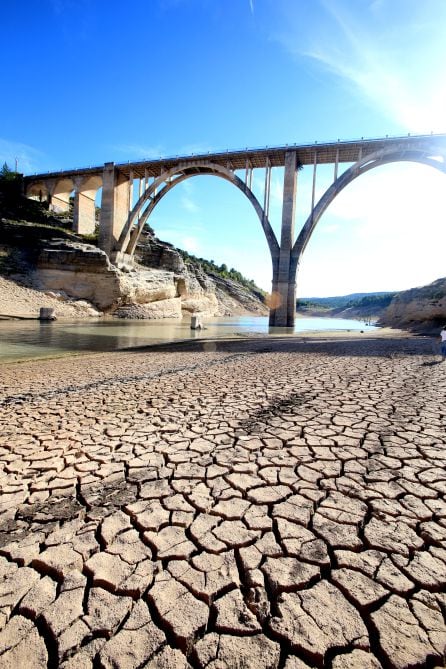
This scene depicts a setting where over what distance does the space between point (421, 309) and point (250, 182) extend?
1802 centimetres

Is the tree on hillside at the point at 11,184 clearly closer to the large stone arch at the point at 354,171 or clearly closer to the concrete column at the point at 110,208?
the concrete column at the point at 110,208

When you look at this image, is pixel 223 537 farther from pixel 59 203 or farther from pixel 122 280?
pixel 59 203

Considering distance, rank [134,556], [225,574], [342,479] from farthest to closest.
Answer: [342,479]
[134,556]
[225,574]

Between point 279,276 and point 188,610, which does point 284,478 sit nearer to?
point 188,610

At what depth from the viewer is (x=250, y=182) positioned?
1115 inches

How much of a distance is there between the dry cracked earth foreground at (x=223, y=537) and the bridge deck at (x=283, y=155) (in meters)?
26.9

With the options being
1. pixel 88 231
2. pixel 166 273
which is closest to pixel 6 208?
pixel 88 231

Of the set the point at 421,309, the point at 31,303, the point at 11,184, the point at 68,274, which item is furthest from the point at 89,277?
the point at 421,309

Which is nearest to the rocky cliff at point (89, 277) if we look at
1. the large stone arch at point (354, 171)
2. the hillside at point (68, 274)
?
the hillside at point (68, 274)

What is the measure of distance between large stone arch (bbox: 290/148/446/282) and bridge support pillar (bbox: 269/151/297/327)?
0.53 metres

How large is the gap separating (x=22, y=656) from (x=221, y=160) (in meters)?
33.0

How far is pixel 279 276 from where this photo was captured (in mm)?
26391

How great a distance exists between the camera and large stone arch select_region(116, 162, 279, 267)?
27.4 m

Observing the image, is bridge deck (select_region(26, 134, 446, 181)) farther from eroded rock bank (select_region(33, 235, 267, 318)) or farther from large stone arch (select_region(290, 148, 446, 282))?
eroded rock bank (select_region(33, 235, 267, 318))
